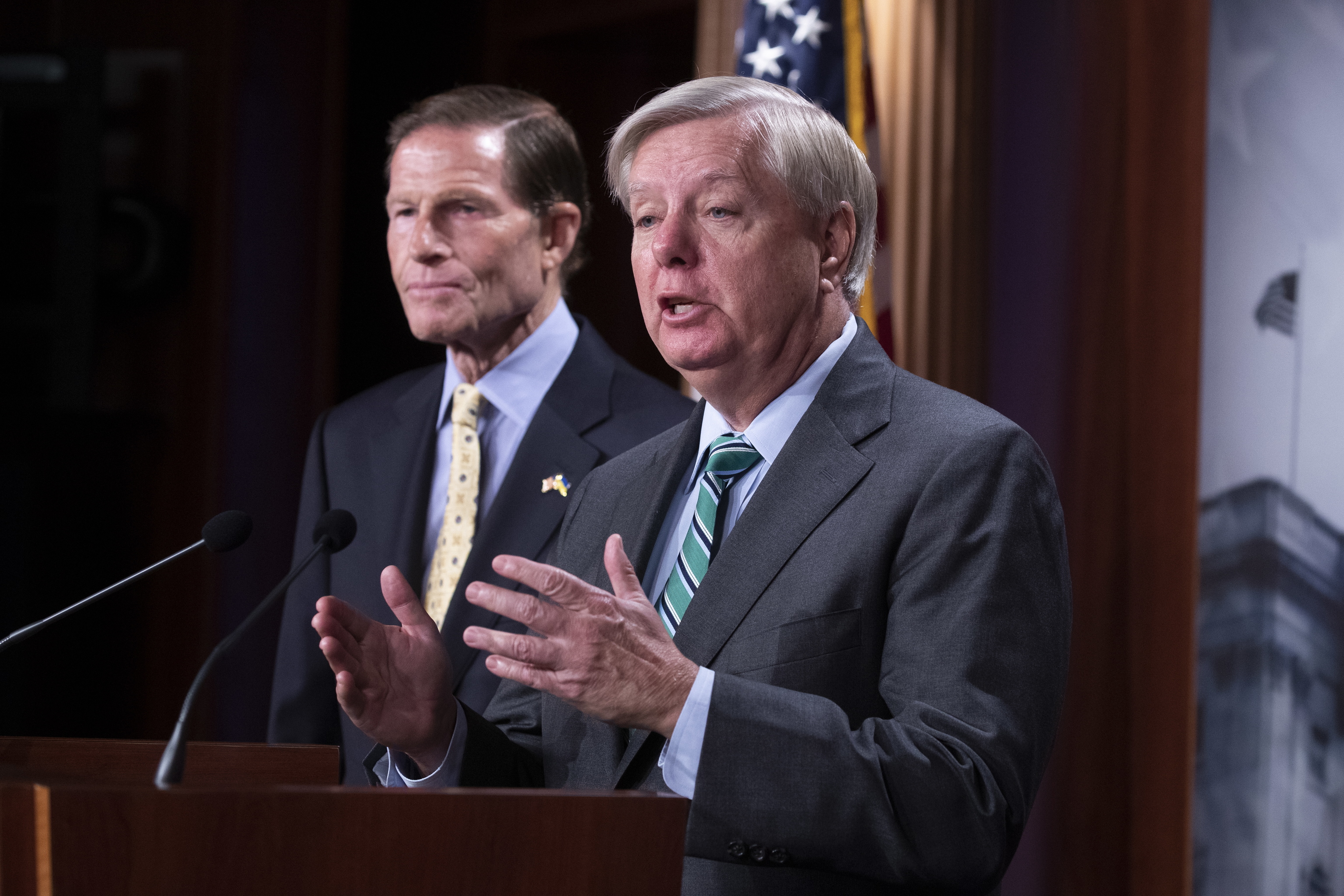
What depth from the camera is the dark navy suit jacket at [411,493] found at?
250 cm

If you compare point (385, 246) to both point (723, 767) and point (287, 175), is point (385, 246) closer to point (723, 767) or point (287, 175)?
point (287, 175)

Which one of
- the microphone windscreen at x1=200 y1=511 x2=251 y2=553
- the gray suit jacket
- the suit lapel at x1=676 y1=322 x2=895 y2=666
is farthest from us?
the microphone windscreen at x1=200 y1=511 x2=251 y2=553

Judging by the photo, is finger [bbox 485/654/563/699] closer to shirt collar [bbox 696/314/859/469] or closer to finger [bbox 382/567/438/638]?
finger [bbox 382/567/438/638]

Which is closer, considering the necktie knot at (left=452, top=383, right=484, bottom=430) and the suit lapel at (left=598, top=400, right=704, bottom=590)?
the suit lapel at (left=598, top=400, right=704, bottom=590)

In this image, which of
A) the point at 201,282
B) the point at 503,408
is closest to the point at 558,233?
the point at 503,408

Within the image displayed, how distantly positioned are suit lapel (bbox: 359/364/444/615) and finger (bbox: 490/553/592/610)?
51.3 inches

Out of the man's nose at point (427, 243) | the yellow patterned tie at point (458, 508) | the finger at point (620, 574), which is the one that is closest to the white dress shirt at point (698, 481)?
the finger at point (620, 574)

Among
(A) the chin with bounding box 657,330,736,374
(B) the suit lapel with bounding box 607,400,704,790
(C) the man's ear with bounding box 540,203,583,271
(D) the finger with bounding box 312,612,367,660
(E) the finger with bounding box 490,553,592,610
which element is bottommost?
(D) the finger with bounding box 312,612,367,660

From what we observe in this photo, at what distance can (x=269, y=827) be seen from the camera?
1.10 m

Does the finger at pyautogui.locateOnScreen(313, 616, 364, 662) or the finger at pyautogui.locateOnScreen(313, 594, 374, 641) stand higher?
the finger at pyautogui.locateOnScreen(313, 594, 374, 641)

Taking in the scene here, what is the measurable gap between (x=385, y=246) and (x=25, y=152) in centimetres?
122

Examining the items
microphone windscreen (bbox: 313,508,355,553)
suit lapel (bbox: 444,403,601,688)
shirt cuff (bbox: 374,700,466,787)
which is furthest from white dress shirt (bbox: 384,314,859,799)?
suit lapel (bbox: 444,403,601,688)

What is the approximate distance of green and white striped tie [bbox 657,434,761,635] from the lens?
175cm

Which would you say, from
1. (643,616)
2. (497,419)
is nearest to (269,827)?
(643,616)
